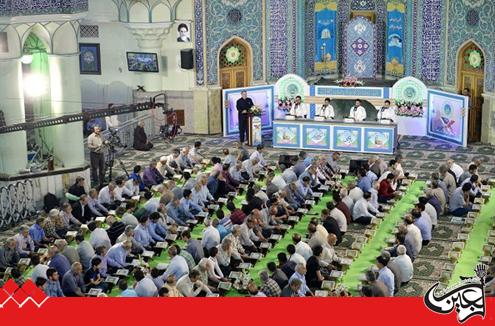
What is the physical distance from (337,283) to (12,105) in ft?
22.5

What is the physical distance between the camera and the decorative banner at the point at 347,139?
2216 centimetres

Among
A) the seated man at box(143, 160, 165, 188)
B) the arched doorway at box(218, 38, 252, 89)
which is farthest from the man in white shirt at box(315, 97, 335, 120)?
the seated man at box(143, 160, 165, 188)

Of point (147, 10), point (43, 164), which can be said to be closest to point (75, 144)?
point (43, 164)

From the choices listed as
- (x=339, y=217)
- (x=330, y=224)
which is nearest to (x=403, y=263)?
(x=330, y=224)

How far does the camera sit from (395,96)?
2312cm

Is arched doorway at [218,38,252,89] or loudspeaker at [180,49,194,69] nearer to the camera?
loudspeaker at [180,49,194,69]

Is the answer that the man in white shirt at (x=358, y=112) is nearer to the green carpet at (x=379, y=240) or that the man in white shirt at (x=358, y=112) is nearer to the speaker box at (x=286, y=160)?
the speaker box at (x=286, y=160)

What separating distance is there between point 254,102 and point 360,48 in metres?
2.88

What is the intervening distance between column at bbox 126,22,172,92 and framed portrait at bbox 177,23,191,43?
0.24m

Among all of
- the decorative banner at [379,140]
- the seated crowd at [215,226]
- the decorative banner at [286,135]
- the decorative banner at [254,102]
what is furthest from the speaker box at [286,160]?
the decorative banner at [254,102]

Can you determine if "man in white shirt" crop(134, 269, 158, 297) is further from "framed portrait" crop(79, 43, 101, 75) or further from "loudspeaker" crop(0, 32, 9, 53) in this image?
"framed portrait" crop(79, 43, 101, 75)

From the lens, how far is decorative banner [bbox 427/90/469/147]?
2227 cm

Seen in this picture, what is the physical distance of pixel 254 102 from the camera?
23.9 m

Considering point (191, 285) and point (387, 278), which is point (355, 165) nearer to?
point (387, 278)
